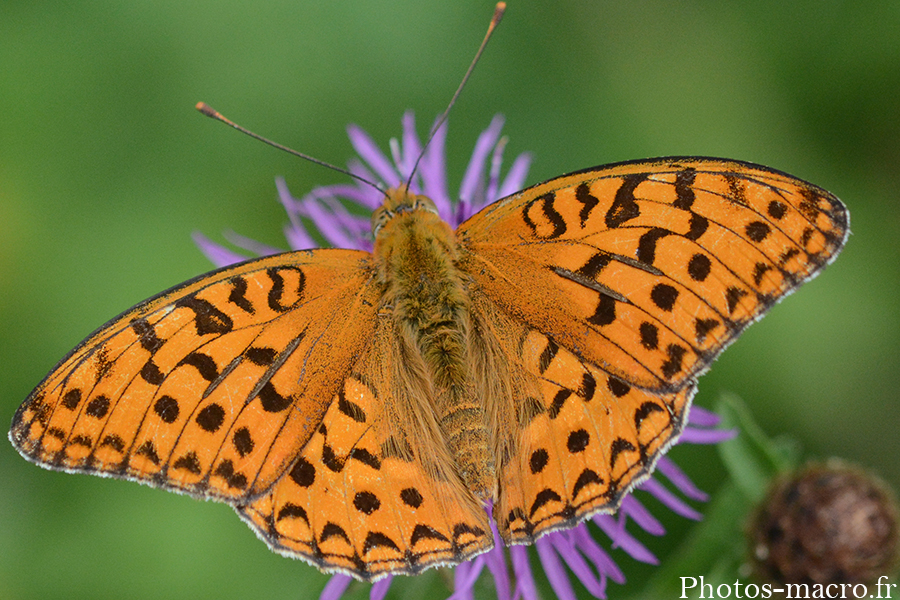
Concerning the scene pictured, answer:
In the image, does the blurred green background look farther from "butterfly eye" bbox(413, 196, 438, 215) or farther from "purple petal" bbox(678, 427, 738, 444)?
"butterfly eye" bbox(413, 196, 438, 215)

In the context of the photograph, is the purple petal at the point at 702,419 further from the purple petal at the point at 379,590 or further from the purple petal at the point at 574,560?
the purple petal at the point at 379,590

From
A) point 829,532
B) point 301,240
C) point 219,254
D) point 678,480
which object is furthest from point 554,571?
point 219,254

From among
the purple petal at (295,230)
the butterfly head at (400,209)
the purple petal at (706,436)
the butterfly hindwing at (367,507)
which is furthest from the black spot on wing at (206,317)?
the purple petal at (706,436)

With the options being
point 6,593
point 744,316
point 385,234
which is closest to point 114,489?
point 6,593

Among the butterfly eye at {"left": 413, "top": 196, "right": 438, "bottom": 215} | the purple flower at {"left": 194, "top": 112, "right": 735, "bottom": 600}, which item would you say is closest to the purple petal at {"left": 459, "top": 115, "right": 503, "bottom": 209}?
the purple flower at {"left": 194, "top": 112, "right": 735, "bottom": 600}

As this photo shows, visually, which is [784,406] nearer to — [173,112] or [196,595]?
[196,595]

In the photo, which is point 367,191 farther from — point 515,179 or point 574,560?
point 574,560
